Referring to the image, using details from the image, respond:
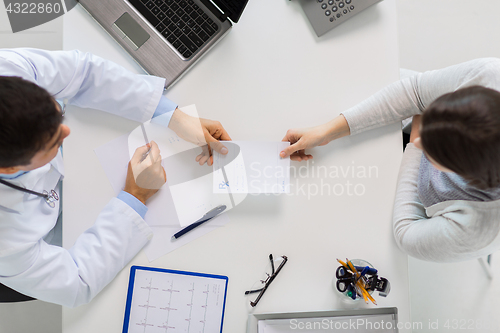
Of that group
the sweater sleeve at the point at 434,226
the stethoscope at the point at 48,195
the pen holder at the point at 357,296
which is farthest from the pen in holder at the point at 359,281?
the stethoscope at the point at 48,195

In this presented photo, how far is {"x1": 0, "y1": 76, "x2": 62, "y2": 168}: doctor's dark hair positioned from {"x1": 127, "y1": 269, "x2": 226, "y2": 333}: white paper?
0.39m

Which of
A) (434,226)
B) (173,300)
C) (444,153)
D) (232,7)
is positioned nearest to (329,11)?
(232,7)

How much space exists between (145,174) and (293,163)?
1.24 ft

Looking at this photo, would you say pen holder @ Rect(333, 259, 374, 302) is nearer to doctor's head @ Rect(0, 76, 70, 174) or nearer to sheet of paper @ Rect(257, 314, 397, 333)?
sheet of paper @ Rect(257, 314, 397, 333)

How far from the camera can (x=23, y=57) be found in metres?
0.75

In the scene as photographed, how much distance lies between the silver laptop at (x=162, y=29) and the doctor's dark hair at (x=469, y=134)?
56 cm

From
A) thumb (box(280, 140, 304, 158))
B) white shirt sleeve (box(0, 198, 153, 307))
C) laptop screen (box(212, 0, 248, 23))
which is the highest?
laptop screen (box(212, 0, 248, 23))

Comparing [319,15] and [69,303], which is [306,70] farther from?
[69,303]

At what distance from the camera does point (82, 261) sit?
782 mm

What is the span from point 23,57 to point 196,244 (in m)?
0.59

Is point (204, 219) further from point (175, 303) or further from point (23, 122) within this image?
point (23, 122)

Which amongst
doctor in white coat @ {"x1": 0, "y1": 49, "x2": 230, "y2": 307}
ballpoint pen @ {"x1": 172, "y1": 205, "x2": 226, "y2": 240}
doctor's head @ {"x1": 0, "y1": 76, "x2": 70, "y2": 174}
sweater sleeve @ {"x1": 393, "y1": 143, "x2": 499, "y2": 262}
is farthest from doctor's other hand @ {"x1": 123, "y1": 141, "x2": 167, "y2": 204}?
sweater sleeve @ {"x1": 393, "y1": 143, "x2": 499, "y2": 262}

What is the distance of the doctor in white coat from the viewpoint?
27.2 inches

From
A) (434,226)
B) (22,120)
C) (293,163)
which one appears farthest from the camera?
(293,163)
